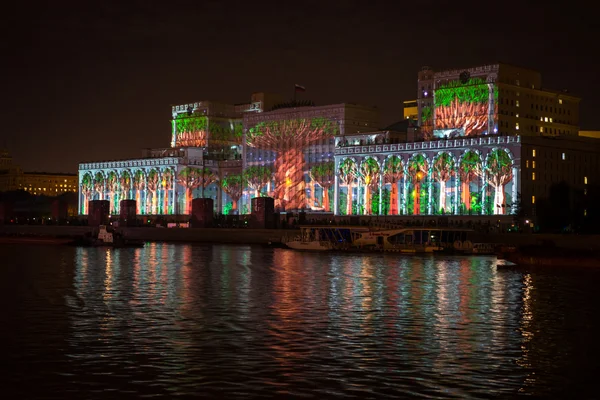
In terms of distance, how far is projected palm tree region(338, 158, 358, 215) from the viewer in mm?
167625

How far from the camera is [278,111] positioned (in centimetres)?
18900

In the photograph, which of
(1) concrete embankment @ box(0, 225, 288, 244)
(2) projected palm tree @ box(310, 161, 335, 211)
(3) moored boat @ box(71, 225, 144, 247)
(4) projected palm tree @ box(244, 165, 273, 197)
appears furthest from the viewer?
(4) projected palm tree @ box(244, 165, 273, 197)

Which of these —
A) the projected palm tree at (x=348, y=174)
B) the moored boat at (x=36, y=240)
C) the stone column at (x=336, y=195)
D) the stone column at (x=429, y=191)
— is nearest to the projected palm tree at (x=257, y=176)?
the stone column at (x=336, y=195)

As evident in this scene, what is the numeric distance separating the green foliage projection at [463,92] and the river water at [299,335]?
271ft

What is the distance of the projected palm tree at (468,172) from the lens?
146750mm

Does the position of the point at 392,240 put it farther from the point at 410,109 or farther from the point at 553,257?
the point at 410,109

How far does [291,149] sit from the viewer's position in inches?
7303

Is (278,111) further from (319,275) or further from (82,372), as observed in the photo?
(82,372)

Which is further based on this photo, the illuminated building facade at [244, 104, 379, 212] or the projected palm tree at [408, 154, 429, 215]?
the illuminated building facade at [244, 104, 379, 212]

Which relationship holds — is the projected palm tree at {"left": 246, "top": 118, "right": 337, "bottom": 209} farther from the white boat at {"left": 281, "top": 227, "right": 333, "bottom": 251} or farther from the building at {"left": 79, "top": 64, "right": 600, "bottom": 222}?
the white boat at {"left": 281, "top": 227, "right": 333, "bottom": 251}

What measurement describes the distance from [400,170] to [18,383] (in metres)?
132

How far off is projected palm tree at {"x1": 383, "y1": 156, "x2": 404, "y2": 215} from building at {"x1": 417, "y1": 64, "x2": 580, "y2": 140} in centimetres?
687

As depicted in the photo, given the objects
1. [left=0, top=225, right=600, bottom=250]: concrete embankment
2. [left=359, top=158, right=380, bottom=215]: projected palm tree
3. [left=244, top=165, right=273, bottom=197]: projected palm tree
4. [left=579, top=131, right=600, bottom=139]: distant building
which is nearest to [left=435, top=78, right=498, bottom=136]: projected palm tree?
[left=359, top=158, right=380, bottom=215]: projected palm tree

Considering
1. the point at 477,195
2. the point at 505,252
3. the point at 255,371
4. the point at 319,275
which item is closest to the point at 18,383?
the point at 255,371
